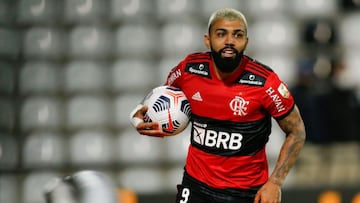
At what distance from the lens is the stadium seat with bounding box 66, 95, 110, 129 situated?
8.72 meters

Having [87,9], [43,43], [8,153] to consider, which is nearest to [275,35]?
[87,9]

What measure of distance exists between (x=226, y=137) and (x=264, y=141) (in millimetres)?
236

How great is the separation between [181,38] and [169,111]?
400 cm

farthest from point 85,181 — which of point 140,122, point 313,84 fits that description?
point 313,84

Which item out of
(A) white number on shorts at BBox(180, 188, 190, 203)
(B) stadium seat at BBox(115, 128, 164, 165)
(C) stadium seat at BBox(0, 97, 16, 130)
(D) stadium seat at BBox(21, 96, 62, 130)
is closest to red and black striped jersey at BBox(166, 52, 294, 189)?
(A) white number on shorts at BBox(180, 188, 190, 203)

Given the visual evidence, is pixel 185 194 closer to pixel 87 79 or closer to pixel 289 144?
pixel 289 144

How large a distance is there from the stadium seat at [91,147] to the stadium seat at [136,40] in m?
0.83

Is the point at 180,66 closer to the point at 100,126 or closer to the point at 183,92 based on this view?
the point at 183,92

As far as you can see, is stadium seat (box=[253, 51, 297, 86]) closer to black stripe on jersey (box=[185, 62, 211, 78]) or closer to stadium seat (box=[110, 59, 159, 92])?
stadium seat (box=[110, 59, 159, 92])

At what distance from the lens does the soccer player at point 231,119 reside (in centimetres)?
462

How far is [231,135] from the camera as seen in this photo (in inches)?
187

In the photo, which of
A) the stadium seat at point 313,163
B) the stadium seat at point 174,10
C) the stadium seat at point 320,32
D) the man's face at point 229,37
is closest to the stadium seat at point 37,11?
the stadium seat at point 174,10

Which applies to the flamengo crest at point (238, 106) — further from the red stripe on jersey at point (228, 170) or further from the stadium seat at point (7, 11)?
the stadium seat at point (7, 11)

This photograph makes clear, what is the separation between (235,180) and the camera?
4.83 m
